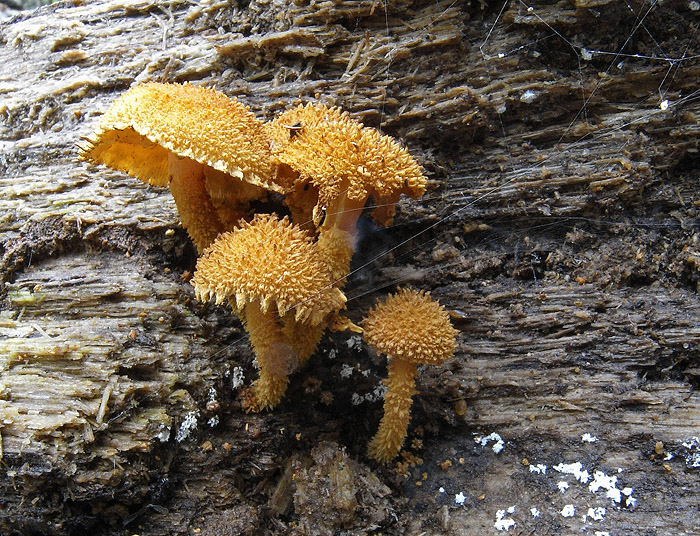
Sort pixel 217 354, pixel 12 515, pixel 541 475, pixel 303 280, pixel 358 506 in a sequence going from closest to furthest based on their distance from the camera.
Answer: pixel 303 280
pixel 12 515
pixel 358 506
pixel 541 475
pixel 217 354

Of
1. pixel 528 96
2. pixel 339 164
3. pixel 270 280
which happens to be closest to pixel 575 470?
pixel 270 280

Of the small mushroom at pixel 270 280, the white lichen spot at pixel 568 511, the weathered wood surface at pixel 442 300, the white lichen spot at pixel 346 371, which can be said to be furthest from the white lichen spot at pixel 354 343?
the white lichen spot at pixel 568 511

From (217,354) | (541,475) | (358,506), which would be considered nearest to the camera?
(358,506)

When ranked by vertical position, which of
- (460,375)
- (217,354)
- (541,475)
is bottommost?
(541,475)

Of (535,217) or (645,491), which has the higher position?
(535,217)

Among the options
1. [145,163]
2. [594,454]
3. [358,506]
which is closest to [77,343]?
[145,163]

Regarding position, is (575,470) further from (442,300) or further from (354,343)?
(354,343)

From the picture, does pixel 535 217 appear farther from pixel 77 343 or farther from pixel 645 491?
pixel 77 343
